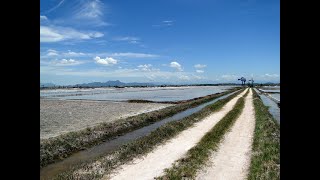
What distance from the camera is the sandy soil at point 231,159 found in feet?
41.0

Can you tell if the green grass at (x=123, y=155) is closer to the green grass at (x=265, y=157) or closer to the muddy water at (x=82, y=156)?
the muddy water at (x=82, y=156)

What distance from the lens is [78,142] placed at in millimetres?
20062

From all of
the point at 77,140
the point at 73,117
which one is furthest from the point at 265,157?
the point at 73,117

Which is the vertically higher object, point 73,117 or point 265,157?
point 265,157

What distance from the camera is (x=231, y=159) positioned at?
15016 millimetres

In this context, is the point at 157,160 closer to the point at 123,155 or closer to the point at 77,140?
the point at 123,155

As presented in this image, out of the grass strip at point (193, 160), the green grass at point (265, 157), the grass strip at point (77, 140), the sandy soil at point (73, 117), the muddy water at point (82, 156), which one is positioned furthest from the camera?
the sandy soil at point (73, 117)

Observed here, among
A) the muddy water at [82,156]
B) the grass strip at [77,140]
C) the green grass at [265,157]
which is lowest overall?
the muddy water at [82,156]

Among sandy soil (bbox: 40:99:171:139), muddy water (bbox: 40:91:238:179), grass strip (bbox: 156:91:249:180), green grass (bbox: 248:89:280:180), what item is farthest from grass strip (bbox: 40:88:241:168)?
green grass (bbox: 248:89:280:180)

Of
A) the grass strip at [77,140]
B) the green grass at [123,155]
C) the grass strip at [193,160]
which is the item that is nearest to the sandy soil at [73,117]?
the grass strip at [77,140]
